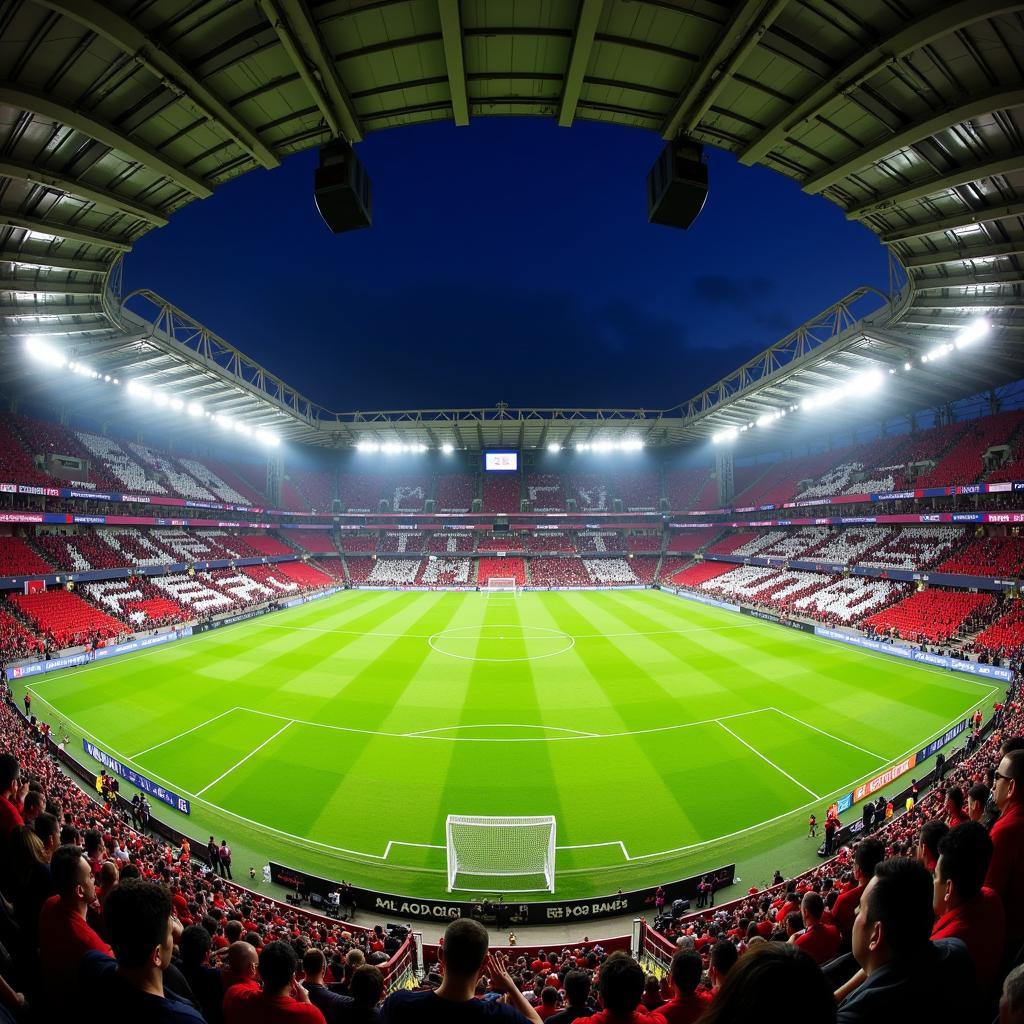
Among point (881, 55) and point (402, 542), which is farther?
point (402, 542)

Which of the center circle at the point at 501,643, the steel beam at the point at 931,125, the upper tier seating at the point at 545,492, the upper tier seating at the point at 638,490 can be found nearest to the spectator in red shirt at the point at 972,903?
the steel beam at the point at 931,125

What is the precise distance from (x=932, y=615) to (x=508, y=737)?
28.3 meters

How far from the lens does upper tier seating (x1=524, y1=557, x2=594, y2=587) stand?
59619mm

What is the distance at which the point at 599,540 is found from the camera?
6912 cm

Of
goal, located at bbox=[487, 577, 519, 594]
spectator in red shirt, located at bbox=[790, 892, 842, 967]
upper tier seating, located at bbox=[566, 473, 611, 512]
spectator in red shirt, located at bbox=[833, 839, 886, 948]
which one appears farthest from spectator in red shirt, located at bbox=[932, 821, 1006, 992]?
upper tier seating, located at bbox=[566, 473, 611, 512]

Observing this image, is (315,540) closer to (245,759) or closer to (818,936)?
(245,759)

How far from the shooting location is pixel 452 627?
36250mm

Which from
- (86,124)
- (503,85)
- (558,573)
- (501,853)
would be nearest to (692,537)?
(558,573)

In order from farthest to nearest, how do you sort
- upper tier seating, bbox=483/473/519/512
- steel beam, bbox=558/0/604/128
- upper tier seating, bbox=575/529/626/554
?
1. upper tier seating, bbox=483/473/519/512
2. upper tier seating, bbox=575/529/626/554
3. steel beam, bbox=558/0/604/128

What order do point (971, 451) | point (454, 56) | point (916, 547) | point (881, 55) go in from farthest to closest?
point (916, 547)
point (971, 451)
point (881, 55)
point (454, 56)

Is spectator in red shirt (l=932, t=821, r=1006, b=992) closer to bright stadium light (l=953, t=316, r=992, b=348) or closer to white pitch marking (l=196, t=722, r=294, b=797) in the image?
white pitch marking (l=196, t=722, r=294, b=797)

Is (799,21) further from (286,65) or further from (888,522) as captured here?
(888,522)

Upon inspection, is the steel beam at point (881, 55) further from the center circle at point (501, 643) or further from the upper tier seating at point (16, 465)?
the upper tier seating at point (16, 465)

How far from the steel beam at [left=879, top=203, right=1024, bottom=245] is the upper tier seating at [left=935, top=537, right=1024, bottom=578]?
23.9m
